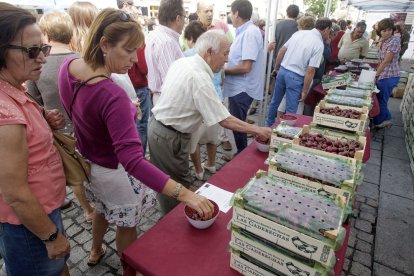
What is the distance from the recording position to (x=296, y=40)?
4.48 m

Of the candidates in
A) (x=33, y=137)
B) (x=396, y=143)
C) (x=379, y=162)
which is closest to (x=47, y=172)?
(x=33, y=137)

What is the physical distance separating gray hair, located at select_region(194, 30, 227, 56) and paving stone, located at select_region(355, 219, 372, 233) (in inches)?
98.0

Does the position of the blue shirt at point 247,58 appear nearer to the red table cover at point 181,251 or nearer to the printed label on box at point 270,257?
the red table cover at point 181,251

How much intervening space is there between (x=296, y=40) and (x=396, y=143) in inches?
114

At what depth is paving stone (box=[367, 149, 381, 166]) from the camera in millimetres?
4445

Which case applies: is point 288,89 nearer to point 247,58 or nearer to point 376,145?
point 247,58

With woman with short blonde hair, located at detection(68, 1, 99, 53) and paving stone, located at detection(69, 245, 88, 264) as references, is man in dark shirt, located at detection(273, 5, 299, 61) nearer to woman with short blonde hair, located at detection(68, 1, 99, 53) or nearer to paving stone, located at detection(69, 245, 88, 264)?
woman with short blonde hair, located at detection(68, 1, 99, 53)

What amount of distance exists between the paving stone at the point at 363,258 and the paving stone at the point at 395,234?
0.22 ft

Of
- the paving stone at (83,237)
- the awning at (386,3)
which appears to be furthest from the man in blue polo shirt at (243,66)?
the awning at (386,3)

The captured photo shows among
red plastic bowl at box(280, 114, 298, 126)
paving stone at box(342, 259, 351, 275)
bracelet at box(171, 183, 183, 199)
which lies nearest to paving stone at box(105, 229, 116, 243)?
bracelet at box(171, 183, 183, 199)

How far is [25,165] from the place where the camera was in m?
1.08

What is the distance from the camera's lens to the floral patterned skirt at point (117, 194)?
1649 millimetres

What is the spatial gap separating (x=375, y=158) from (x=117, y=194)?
4542mm

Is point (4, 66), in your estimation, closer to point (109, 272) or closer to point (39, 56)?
point (39, 56)
